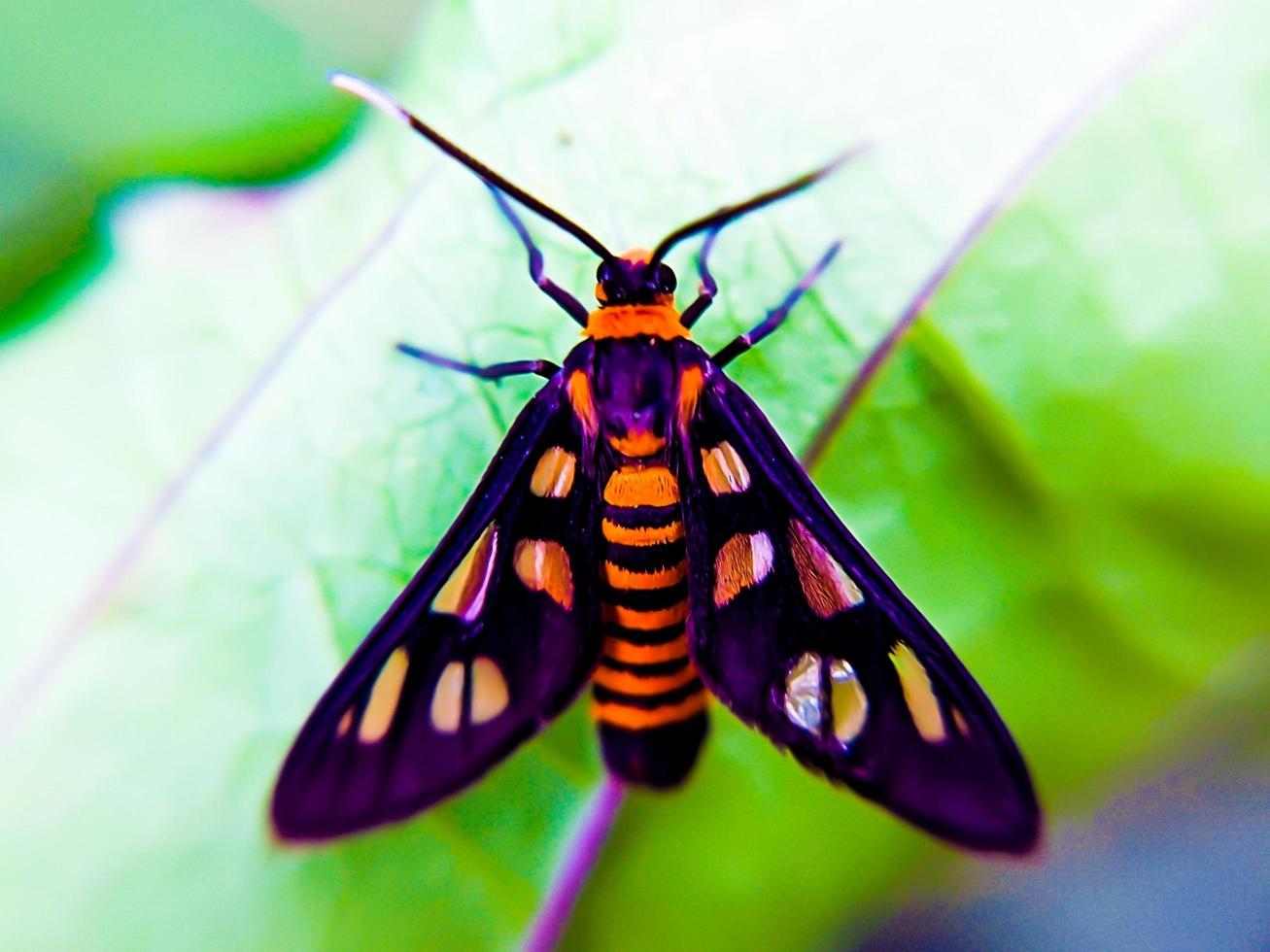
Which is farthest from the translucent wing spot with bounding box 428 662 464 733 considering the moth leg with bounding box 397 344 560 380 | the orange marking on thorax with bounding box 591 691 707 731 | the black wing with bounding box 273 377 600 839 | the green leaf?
the green leaf

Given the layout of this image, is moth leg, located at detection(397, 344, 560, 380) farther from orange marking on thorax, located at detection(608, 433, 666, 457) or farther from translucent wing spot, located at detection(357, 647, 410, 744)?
translucent wing spot, located at detection(357, 647, 410, 744)

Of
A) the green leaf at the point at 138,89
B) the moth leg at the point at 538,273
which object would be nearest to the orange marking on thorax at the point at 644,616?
the moth leg at the point at 538,273

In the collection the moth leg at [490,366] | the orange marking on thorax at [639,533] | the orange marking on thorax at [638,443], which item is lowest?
the orange marking on thorax at [639,533]

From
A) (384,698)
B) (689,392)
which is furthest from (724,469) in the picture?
(384,698)

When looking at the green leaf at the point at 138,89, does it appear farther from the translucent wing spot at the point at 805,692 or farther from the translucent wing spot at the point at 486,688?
the translucent wing spot at the point at 805,692

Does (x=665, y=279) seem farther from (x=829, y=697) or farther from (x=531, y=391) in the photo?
(x=829, y=697)
